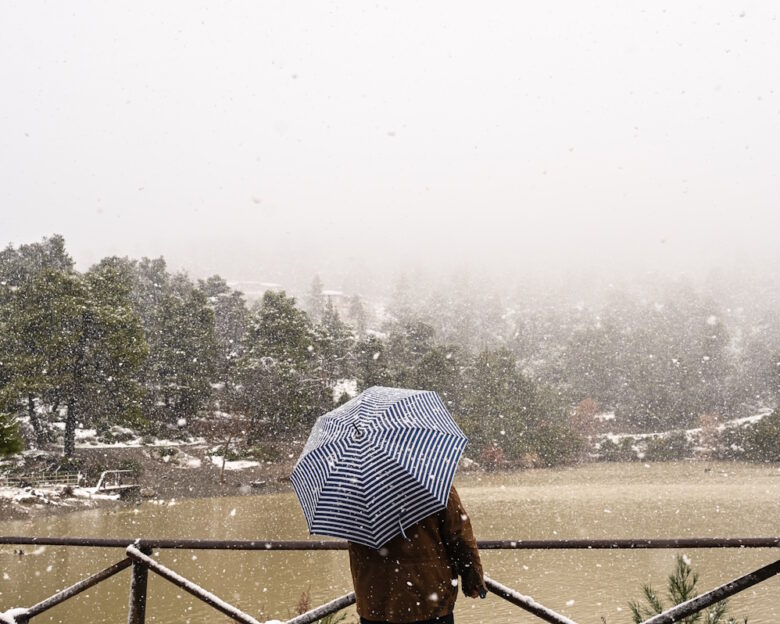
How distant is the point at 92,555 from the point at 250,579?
4.80 m

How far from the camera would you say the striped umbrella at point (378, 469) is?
1831mm

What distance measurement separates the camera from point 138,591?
105 inches

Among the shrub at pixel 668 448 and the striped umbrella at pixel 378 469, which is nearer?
the striped umbrella at pixel 378 469

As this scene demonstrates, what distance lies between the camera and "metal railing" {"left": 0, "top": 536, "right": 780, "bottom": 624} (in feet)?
6.82

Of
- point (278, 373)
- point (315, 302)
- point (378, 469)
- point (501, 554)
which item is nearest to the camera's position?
point (378, 469)

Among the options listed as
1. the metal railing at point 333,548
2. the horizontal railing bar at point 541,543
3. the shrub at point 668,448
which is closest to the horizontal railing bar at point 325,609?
the metal railing at point 333,548

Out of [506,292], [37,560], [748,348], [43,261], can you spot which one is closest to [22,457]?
[37,560]

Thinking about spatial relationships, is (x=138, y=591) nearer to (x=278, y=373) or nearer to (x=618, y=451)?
(x=278, y=373)

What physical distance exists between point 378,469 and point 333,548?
0.99 metres

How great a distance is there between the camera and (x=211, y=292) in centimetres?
3922

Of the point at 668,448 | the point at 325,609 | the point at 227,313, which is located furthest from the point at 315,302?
the point at 325,609

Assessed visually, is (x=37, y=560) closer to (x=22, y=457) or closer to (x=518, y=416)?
(x=22, y=457)

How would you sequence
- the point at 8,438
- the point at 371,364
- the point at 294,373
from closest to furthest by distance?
the point at 8,438 → the point at 294,373 → the point at 371,364

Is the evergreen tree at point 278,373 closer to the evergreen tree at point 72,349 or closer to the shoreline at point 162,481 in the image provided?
the shoreline at point 162,481
